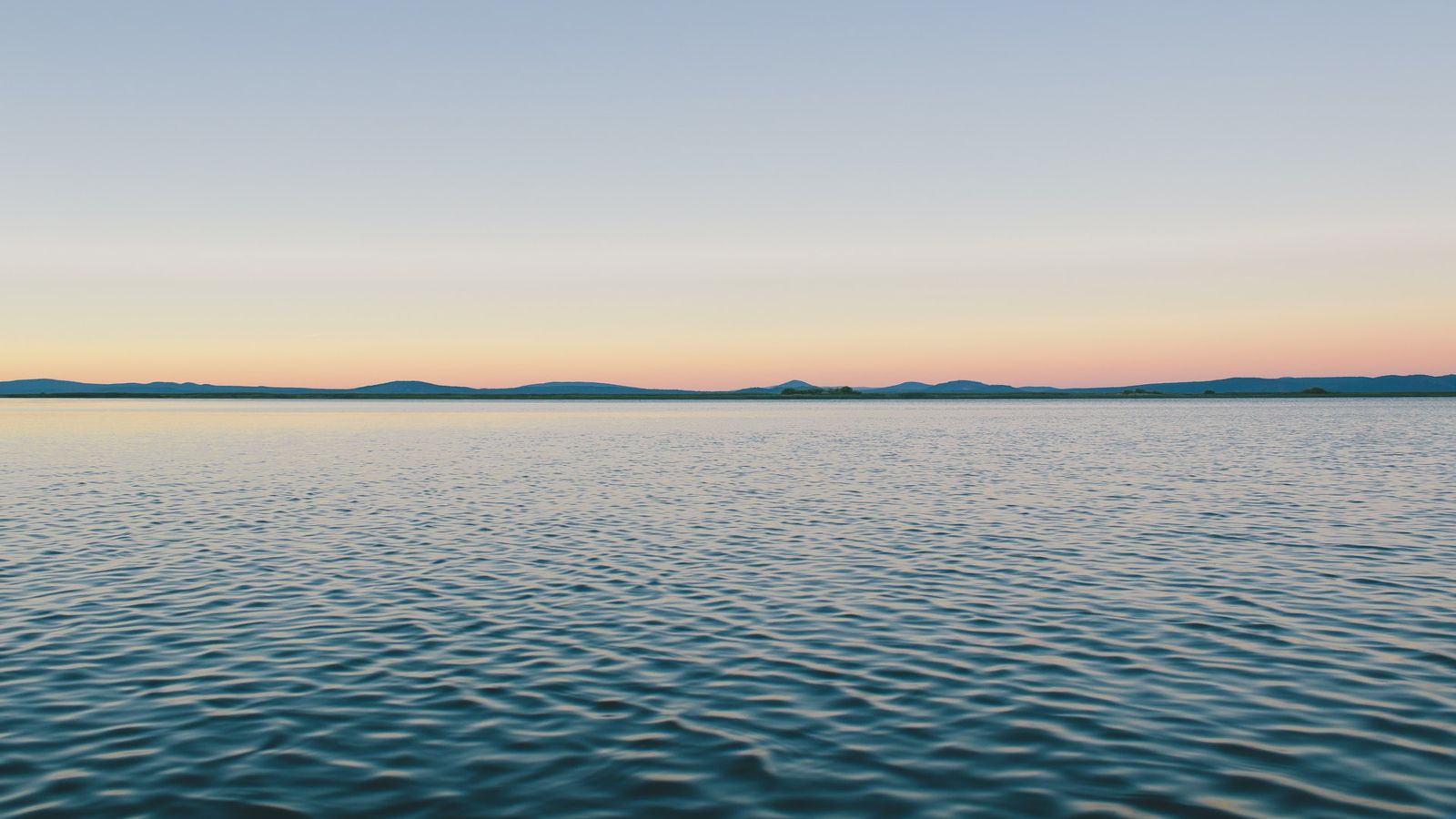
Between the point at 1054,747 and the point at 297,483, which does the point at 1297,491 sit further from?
the point at 297,483

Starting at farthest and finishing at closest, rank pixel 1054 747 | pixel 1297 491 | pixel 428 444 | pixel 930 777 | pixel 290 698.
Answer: pixel 428 444
pixel 1297 491
pixel 290 698
pixel 1054 747
pixel 930 777

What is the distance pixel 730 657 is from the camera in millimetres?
17547

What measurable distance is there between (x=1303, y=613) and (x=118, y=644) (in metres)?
22.0

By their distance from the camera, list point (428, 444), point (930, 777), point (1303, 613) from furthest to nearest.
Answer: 1. point (428, 444)
2. point (1303, 613)
3. point (930, 777)

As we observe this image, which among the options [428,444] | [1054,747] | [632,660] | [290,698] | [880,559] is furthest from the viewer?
[428,444]

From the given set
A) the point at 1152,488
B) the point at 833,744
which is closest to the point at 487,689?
the point at 833,744

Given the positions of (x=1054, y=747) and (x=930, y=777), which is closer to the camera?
(x=930, y=777)

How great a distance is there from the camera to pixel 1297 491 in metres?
44.9

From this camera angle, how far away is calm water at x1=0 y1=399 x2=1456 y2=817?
1186 cm

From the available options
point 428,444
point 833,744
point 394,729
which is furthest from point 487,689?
point 428,444

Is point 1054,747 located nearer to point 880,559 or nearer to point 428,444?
point 880,559

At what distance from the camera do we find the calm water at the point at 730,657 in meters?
11.9

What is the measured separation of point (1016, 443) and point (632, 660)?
7376cm

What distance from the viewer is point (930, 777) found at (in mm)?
12008
